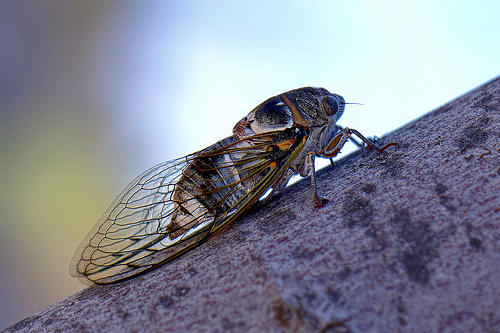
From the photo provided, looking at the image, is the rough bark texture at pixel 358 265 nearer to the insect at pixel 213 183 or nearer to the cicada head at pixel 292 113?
the insect at pixel 213 183

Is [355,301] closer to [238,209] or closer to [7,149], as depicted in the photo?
[238,209]

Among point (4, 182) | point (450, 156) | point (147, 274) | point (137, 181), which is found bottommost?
point (450, 156)

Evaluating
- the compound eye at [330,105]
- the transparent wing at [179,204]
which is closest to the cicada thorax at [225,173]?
the transparent wing at [179,204]

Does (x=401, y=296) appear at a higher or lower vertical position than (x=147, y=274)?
lower

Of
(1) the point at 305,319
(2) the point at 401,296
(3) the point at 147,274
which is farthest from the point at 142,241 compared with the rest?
(2) the point at 401,296

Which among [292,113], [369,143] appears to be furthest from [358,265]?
[292,113]

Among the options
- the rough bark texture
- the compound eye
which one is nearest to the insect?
the compound eye

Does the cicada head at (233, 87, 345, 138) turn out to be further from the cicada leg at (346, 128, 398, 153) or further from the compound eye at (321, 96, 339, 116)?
the cicada leg at (346, 128, 398, 153)
